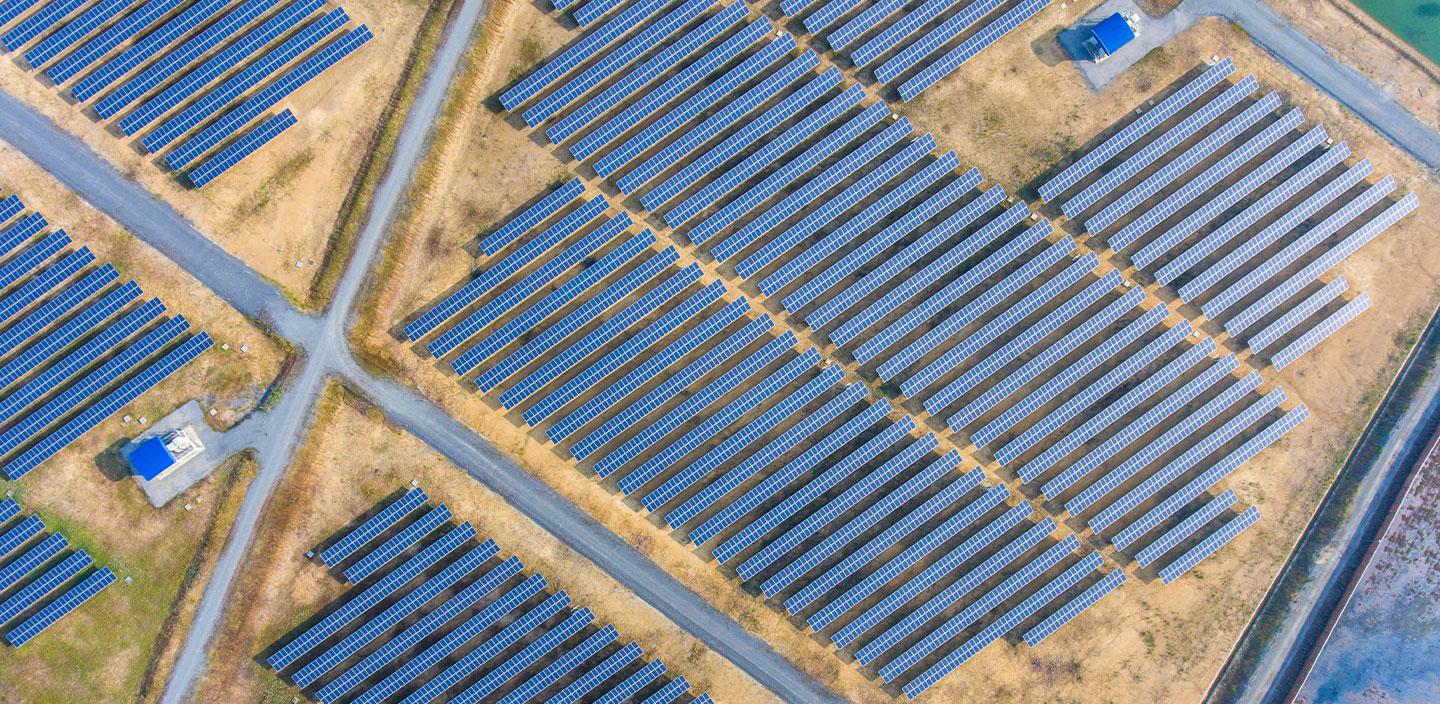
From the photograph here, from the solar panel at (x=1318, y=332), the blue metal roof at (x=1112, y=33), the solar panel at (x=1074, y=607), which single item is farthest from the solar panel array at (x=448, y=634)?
the blue metal roof at (x=1112, y=33)

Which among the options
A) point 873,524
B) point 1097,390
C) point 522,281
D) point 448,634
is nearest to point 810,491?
point 873,524

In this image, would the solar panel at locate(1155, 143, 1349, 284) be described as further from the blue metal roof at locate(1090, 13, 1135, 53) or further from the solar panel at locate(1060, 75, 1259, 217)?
the blue metal roof at locate(1090, 13, 1135, 53)

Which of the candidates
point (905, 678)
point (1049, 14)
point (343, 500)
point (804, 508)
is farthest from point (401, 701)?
point (1049, 14)

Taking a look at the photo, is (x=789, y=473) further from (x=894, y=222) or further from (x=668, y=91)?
(x=668, y=91)

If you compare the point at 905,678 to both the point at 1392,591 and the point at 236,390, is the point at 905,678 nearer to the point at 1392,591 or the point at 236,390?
the point at 1392,591

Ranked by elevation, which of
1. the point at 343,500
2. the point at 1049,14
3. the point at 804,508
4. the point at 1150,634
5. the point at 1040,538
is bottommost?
the point at 1150,634

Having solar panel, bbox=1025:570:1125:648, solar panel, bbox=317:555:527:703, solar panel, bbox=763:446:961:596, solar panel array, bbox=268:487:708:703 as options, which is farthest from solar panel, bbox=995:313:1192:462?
solar panel, bbox=317:555:527:703
